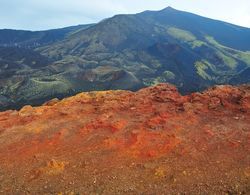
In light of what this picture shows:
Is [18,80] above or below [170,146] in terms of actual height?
below

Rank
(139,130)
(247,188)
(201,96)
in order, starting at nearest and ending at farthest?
(247,188) → (139,130) → (201,96)

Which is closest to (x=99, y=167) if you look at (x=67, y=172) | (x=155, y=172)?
(x=67, y=172)

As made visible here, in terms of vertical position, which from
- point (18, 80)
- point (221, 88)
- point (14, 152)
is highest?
point (221, 88)

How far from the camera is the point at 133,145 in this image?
27672 mm

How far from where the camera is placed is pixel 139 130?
96.7 feet

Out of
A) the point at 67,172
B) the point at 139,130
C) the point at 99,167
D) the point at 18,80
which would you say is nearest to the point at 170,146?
the point at 139,130

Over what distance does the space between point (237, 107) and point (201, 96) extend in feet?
11.3

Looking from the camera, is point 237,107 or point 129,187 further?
point 237,107

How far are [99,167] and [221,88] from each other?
48.8ft

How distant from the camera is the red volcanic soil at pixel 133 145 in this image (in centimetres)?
2350

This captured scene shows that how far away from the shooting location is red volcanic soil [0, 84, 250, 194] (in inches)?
925

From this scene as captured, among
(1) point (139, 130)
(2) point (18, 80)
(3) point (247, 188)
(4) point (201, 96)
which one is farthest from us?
(2) point (18, 80)

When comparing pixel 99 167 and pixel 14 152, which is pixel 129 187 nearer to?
pixel 99 167

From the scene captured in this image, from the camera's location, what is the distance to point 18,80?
161m
